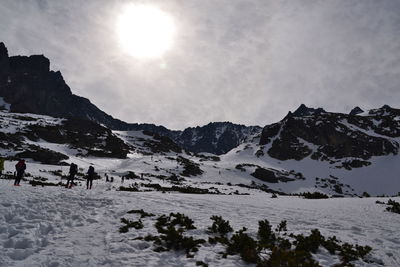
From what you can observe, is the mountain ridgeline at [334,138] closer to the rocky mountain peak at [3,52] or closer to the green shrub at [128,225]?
the green shrub at [128,225]

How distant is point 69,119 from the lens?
139 meters

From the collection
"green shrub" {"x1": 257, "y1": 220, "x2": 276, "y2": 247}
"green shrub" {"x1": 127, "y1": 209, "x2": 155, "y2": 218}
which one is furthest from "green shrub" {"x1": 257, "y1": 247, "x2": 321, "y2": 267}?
"green shrub" {"x1": 127, "y1": 209, "x2": 155, "y2": 218}

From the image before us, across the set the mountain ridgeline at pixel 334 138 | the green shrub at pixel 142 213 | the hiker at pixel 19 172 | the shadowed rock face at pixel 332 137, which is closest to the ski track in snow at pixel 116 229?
the green shrub at pixel 142 213

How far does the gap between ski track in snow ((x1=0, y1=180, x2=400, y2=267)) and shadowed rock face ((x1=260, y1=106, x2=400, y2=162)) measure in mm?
119525

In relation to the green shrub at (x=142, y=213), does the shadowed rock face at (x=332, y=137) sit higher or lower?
higher

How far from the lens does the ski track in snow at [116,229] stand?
28.2 feet

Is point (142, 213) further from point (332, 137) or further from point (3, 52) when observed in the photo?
point (3, 52)

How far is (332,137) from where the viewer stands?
5404 inches

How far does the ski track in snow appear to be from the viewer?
339 inches

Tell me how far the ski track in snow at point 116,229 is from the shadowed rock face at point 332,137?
120 m

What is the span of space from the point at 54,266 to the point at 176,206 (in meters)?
10.6

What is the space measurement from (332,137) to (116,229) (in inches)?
5552

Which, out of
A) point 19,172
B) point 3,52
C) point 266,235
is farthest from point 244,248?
point 3,52

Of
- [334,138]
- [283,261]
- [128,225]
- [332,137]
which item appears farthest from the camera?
[332,137]
